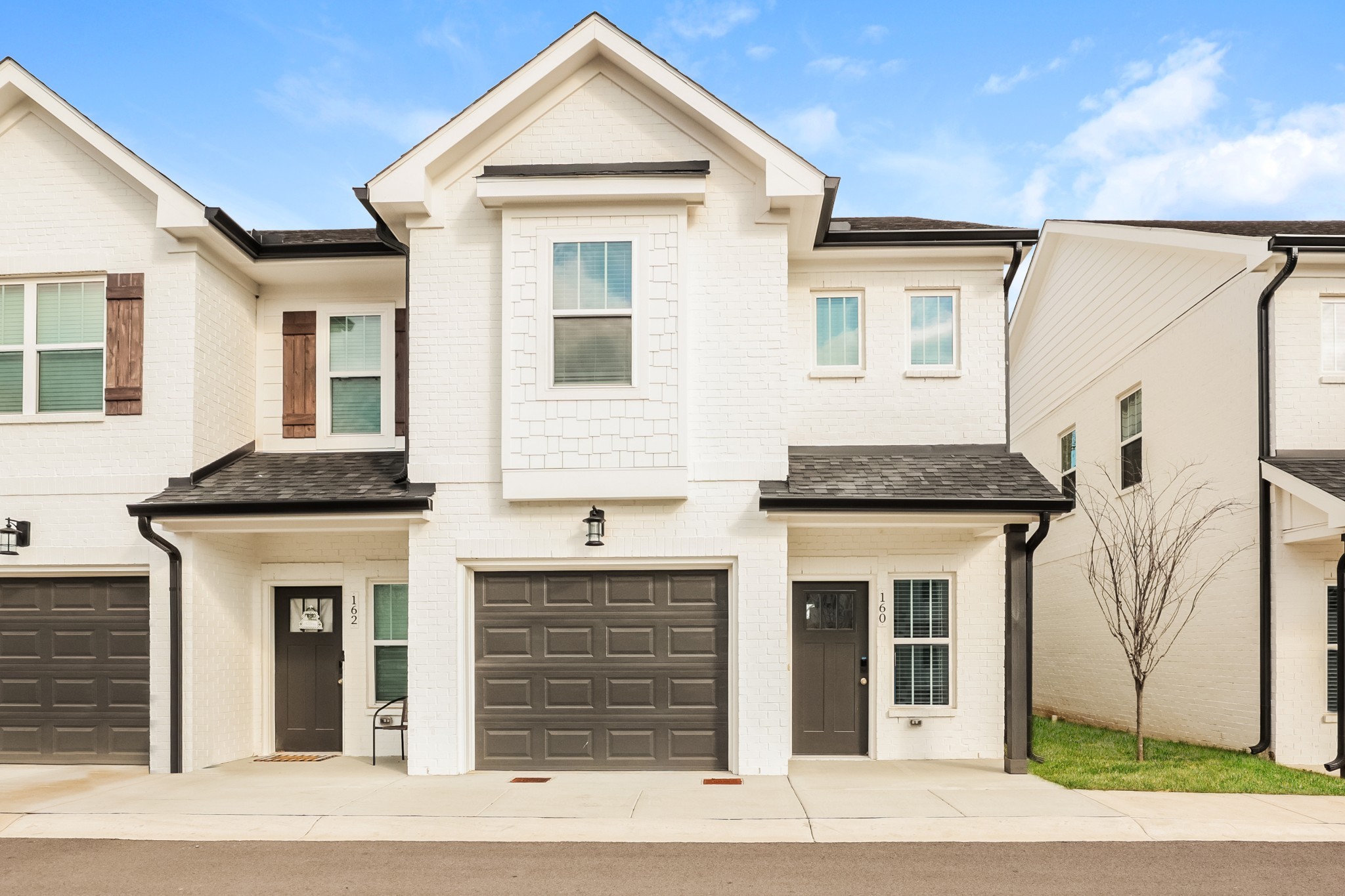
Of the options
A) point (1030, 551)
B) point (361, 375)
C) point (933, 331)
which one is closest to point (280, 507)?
point (361, 375)

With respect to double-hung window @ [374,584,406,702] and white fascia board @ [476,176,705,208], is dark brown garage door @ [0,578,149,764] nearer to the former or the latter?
double-hung window @ [374,584,406,702]

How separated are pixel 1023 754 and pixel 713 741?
3.24m

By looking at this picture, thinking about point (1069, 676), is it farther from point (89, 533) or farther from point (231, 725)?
point (89, 533)

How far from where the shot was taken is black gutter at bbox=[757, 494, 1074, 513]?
10906 millimetres

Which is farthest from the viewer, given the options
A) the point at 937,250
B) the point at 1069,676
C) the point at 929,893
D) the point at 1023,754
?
the point at 1069,676

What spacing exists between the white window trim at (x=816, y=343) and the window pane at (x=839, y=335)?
29 millimetres

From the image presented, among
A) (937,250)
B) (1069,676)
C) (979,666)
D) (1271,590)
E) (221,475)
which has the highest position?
(937,250)

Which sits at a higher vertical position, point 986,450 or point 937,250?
point 937,250

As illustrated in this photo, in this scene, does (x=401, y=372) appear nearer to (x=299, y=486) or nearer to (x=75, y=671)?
(x=299, y=486)

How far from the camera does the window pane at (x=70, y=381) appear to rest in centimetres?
1221

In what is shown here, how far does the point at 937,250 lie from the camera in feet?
42.0

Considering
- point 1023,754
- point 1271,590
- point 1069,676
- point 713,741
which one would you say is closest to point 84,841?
point 713,741

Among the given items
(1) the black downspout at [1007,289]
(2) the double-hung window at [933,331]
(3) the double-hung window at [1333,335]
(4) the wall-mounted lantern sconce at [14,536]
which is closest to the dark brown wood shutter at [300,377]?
(4) the wall-mounted lantern sconce at [14,536]

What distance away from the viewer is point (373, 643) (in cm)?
1304
